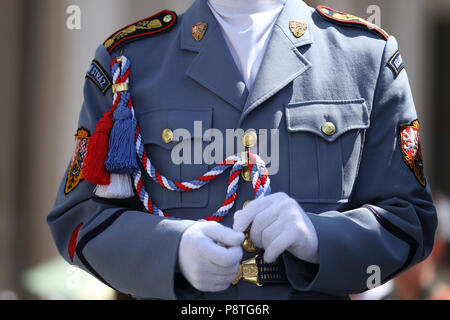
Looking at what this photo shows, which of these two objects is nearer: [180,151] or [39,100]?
[180,151]

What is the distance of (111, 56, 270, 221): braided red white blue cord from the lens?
1729mm

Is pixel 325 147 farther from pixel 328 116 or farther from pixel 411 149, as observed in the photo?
pixel 411 149

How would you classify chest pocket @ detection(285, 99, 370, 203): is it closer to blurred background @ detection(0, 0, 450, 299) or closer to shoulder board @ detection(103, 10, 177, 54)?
shoulder board @ detection(103, 10, 177, 54)

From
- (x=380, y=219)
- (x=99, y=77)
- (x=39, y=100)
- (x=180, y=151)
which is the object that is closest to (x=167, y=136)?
(x=180, y=151)

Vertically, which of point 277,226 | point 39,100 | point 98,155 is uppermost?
point 98,155

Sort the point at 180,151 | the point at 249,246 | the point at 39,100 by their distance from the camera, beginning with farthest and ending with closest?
the point at 39,100, the point at 180,151, the point at 249,246

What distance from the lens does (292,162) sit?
5.77 ft

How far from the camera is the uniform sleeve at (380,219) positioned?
166cm

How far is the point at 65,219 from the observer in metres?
1.84

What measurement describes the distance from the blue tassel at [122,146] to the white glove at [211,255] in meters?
0.27

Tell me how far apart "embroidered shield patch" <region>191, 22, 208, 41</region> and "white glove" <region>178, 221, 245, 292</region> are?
1.74ft

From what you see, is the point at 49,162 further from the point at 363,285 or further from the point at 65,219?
the point at 363,285

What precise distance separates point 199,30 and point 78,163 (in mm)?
461
